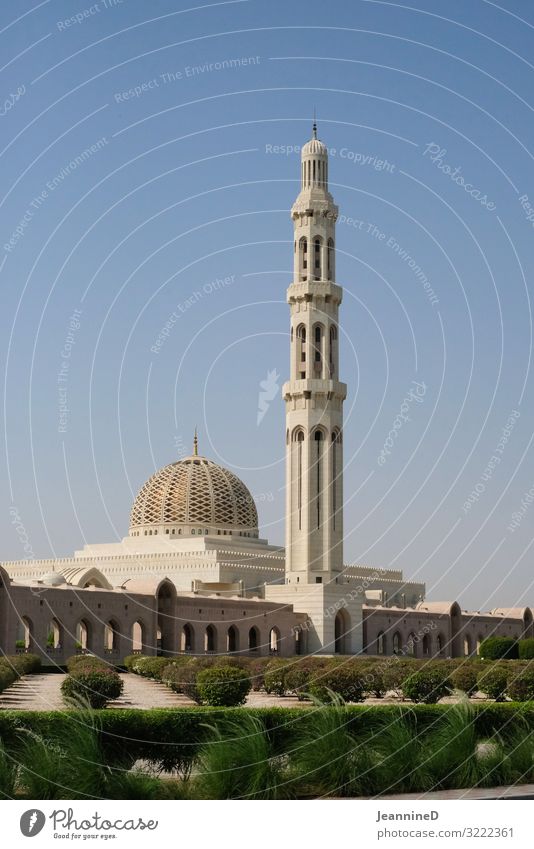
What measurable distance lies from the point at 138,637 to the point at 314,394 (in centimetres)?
1597

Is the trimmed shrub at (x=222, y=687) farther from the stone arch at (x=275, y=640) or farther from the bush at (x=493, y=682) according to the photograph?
the stone arch at (x=275, y=640)

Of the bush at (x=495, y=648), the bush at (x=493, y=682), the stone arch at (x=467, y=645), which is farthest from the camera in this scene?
the stone arch at (x=467, y=645)

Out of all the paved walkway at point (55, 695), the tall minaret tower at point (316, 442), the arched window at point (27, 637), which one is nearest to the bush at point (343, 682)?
the paved walkway at point (55, 695)

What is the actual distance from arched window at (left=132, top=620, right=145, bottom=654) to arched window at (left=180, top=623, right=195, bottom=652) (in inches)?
101

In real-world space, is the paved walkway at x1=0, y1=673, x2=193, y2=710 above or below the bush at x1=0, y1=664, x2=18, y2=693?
below

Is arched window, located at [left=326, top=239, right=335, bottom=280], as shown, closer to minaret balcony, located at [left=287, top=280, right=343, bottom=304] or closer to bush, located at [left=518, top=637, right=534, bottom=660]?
minaret balcony, located at [left=287, top=280, right=343, bottom=304]

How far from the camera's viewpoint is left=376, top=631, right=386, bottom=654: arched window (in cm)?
5598

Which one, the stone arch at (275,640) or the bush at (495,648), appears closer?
the stone arch at (275,640)

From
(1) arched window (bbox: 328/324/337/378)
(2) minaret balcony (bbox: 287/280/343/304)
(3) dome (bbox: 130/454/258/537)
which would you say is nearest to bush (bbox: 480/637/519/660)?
(1) arched window (bbox: 328/324/337/378)

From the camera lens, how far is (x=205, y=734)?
15.1m

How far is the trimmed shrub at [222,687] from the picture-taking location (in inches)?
1045

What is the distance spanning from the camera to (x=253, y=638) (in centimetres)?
5069

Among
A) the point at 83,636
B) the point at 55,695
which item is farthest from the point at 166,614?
the point at 55,695

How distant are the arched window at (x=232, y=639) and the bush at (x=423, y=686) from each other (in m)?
20.8
